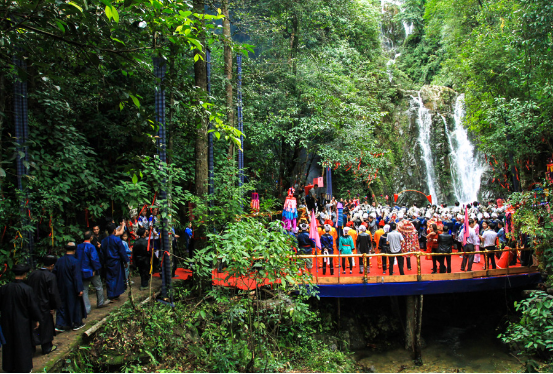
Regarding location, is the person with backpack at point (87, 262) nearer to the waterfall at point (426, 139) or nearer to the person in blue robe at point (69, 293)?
the person in blue robe at point (69, 293)

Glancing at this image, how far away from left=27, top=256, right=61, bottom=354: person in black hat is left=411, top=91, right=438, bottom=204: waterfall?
27568mm

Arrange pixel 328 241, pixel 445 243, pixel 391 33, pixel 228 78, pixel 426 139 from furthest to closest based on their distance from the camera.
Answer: pixel 391 33 → pixel 426 139 → pixel 228 78 → pixel 328 241 → pixel 445 243

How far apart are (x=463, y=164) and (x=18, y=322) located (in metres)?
29.3

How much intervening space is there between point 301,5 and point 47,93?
1224cm

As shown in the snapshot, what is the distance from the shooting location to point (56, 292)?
6.51m

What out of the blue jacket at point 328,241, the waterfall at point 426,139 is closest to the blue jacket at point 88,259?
the blue jacket at point 328,241

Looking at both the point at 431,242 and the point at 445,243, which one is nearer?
the point at 445,243

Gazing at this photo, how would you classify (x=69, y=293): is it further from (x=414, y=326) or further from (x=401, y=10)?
(x=401, y=10)

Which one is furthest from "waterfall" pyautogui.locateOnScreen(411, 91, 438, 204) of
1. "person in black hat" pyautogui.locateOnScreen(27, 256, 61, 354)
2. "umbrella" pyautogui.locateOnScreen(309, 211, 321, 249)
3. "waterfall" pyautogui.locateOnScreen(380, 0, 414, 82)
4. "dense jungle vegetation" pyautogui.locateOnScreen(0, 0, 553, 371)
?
"person in black hat" pyautogui.locateOnScreen(27, 256, 61, 354)

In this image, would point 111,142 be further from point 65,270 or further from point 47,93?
point 65,270

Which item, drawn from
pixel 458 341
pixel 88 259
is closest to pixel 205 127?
pixel 88 259

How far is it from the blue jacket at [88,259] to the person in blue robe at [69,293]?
0.53 metres

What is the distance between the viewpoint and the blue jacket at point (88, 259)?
7797 mm

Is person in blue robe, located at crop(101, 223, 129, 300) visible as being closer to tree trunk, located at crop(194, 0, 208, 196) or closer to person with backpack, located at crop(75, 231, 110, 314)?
person with backpack, located at crop(75, 231, 110, 314)
